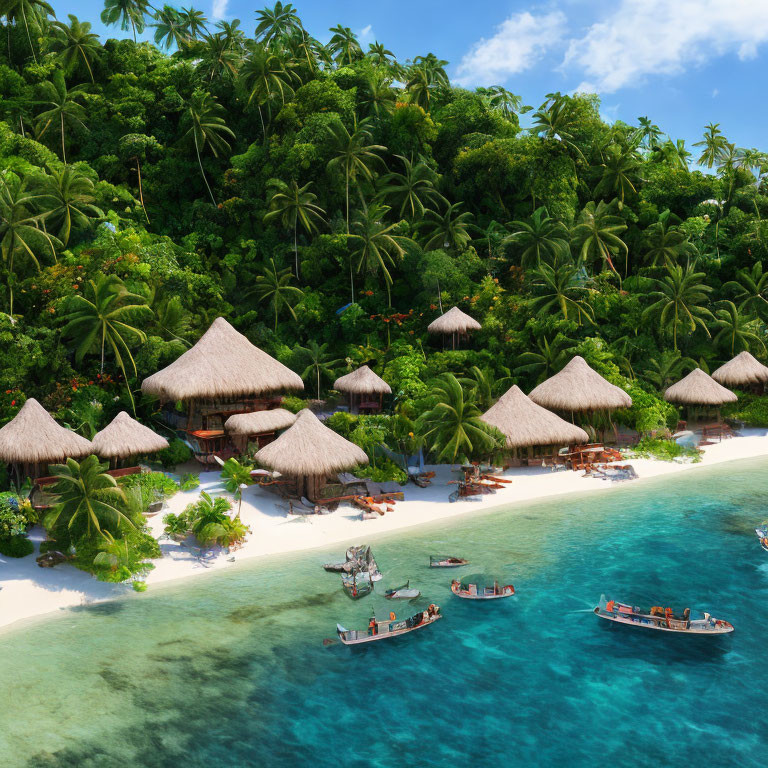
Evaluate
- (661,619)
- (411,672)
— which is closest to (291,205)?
(411,672)

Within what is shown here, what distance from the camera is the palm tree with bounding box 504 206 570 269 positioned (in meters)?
41.8

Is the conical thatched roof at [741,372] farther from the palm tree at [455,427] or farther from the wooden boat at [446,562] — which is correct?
the wooden boat at [446,562]

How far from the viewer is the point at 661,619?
59.0 ft

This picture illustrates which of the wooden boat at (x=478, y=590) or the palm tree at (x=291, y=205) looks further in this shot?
the palm tree at (x=291, y=205)

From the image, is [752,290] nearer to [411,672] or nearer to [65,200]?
[411,672]

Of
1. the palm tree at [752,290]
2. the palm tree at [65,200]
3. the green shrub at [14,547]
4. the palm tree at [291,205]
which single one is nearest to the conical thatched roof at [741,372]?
the palm tree at [752,290]

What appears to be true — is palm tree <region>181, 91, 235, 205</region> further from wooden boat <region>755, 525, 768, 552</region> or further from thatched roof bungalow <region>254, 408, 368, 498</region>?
wooden boat <region>755, 525, 768, 552</region>

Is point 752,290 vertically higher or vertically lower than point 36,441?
higher

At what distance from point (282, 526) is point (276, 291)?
65.0 feet

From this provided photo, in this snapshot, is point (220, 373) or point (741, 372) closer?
point (220, 373)

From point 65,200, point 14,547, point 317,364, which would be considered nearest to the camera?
point 14,547

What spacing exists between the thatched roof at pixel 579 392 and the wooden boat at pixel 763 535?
929 centimetres

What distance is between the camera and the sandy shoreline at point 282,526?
1975cm

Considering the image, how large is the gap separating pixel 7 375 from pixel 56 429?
6.37 metres
